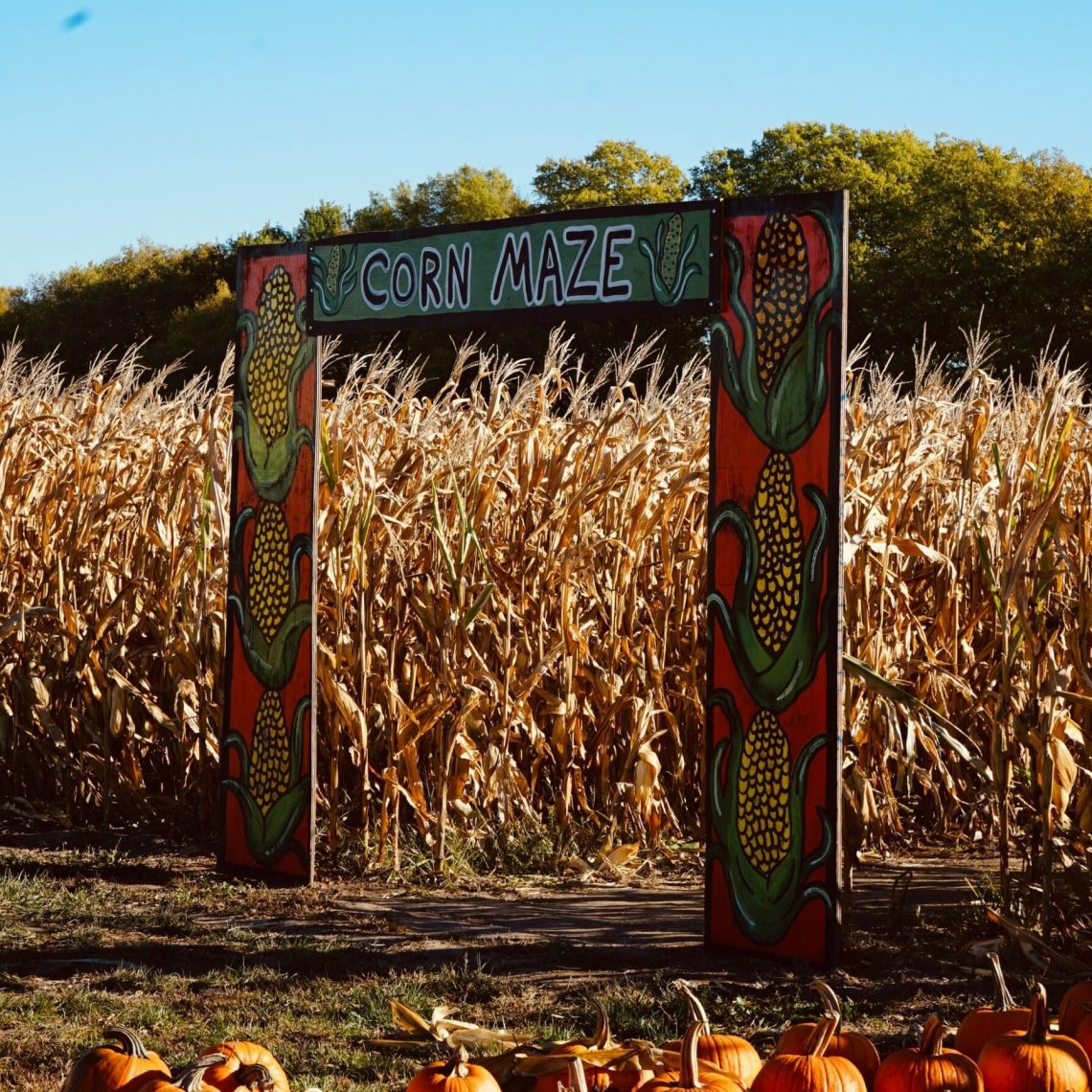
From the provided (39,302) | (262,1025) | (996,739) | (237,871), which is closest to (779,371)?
(996,739)

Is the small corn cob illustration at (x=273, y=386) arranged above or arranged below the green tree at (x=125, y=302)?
below

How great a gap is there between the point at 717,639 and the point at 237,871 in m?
2.59

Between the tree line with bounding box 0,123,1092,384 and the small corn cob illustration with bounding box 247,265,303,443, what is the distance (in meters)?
15.5

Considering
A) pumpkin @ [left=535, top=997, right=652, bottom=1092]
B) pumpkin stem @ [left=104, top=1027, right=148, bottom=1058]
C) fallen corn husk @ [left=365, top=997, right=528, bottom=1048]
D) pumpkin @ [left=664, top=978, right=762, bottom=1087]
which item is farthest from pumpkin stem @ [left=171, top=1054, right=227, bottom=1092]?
pumpkin @ [left=664, top=978, right=762, bottom=1087]

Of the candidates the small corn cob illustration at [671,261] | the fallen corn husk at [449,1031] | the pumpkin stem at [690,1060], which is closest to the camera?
the pumpkin stem at [690,1060]

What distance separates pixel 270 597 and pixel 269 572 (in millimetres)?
110

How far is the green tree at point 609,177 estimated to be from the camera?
4166 centimetres

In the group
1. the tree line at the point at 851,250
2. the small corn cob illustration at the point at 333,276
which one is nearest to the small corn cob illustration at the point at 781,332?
the small corn cob illustration at the point at 333,276

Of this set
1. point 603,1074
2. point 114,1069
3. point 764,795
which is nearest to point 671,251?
point 764,795

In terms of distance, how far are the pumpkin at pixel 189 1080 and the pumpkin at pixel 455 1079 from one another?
0.37m

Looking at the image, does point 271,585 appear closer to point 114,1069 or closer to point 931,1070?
point 114,1069

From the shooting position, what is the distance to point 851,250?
3538 cm

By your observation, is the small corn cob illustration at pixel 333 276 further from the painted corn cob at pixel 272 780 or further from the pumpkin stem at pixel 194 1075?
Answer: the pumpkin stem at pixel 194 1075

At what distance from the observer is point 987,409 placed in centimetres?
666
